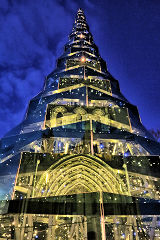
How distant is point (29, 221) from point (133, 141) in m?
7.81

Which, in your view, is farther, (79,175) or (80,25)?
(80,25)

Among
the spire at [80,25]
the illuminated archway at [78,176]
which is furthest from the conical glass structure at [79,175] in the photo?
the spire at [80,25]

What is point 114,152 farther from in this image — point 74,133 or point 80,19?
point 80,19

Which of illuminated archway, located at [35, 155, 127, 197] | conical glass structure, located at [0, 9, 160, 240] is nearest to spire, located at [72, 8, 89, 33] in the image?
conical glass structure, located at [0, 9, 160, 240]

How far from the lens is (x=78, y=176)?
11906mm

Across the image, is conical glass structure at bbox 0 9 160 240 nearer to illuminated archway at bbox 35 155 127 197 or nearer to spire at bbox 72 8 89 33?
illuminated archway at bbox 35 155 127 197

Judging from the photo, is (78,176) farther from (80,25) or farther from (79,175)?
(80,25)

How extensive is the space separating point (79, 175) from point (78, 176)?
0.43ft

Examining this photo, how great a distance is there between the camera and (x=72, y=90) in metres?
15.8

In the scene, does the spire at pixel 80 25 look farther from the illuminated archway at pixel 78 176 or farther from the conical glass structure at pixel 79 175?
the illuminated archway at pixel 78 176

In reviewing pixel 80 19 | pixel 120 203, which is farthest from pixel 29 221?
pixel 80 19

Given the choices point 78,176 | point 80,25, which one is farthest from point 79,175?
point 80,25

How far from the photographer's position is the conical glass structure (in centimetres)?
705

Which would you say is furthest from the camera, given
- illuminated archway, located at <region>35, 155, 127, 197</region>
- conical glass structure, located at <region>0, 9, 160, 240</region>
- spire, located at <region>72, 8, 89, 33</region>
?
spire, located at <region>72, 8, 89, 33</region>
